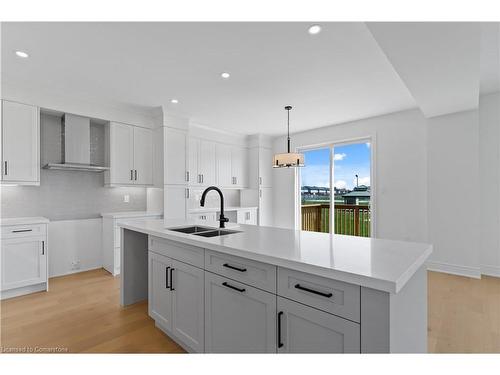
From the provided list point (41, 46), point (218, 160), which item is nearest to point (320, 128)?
point (218, 160)

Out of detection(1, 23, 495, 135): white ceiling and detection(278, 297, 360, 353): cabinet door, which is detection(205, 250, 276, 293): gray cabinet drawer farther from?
detection(1, 23, 495, 135): white ceiling

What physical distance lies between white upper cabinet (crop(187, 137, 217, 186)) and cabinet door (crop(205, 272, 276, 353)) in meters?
3.64

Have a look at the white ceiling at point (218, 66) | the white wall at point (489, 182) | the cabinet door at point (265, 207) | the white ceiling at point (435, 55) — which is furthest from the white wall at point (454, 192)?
the cabinet door at point (265, 207)

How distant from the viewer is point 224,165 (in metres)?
5.70

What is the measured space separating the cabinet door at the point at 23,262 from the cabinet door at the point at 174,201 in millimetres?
1674

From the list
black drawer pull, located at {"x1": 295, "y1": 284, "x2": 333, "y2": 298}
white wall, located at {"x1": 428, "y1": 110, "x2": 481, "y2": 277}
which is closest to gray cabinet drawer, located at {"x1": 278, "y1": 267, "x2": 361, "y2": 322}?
black drawer pull, located at {"x1": 295, "y1": 284, "x2": 333, "y2": 298}

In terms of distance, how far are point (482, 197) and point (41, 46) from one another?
18.7 ft

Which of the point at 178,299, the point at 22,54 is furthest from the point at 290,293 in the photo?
the point at 22,54

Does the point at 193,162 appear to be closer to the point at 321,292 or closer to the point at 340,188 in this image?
the point at 340,188

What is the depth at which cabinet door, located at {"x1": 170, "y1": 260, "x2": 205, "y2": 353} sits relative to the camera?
1728 millimetres

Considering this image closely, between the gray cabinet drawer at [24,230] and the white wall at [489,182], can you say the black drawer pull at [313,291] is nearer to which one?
the gray cabinet drawer at [24,230]

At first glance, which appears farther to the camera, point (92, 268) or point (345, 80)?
point (92, 268)
